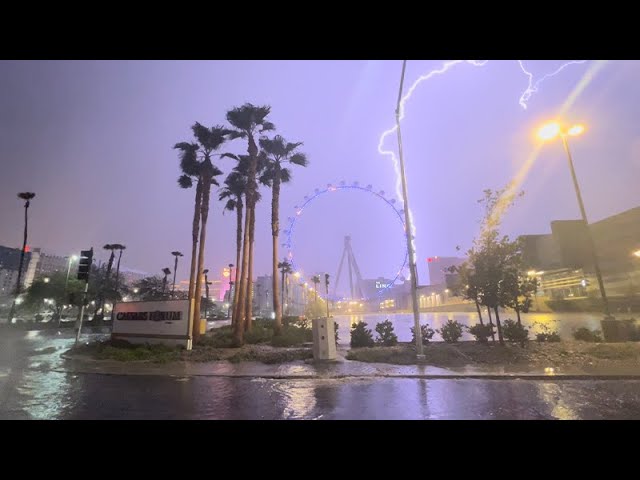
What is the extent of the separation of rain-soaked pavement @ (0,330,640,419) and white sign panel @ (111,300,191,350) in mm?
7243

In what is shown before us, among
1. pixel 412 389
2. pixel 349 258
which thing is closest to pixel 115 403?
pixel 412 389

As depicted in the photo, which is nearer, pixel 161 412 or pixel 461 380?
pixel 161 412

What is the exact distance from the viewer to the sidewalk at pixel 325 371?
34.6ft

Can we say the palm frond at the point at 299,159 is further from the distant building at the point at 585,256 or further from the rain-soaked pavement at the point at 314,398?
the distant building at the point at 585,256

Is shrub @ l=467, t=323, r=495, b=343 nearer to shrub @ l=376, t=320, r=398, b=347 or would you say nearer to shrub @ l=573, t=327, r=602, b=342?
shrub @ l=376, t=320, r=398, b=347

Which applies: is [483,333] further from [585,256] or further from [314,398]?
[585,256]

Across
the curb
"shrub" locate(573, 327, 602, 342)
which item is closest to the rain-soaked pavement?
the curb

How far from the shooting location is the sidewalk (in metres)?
10.6

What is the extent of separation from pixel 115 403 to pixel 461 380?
9.47m

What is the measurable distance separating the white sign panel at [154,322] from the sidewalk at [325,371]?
3.60m
